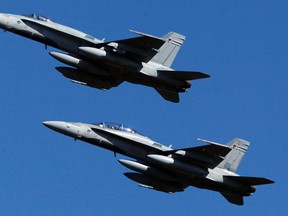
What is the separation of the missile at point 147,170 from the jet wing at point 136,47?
20.3ft

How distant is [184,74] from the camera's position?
59875mm

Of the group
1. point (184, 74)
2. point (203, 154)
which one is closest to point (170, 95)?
point (184, 74)

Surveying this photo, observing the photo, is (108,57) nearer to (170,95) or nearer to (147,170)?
(170,95)

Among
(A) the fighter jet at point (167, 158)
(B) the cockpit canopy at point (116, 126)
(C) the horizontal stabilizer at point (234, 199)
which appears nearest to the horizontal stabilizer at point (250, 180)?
(A) the fighter jet at point (167, 158)

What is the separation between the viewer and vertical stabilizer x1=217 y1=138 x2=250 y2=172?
61.9 m

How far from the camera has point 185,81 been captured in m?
60.6

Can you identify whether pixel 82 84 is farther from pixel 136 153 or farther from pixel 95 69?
pixel 136 153

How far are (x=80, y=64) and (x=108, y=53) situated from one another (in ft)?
8.67

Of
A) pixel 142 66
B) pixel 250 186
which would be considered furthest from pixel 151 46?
pixel 250 186

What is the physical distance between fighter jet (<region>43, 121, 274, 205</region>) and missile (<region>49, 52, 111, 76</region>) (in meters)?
3.79

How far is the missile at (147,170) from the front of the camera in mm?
59500

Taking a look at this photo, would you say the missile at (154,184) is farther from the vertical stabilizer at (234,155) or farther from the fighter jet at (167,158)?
the vertical stabilizer at (234,155)

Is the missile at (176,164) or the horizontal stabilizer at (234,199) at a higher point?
the missile at (176,164)

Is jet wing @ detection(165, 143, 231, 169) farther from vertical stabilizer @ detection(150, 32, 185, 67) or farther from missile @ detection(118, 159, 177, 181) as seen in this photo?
vertical stabilizer @ detection(150, 32, 185, 67)
